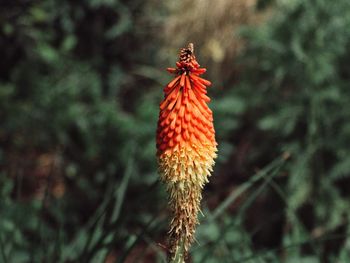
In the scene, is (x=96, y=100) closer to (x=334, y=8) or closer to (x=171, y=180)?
(x=334, y=8)

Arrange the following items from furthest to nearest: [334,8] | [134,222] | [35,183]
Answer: [35,183]
[134,222]
[334,8]

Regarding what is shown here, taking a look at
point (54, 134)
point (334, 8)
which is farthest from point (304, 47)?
point (54, 134)

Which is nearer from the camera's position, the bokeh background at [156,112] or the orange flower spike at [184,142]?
the orange flower spike at [184,142]

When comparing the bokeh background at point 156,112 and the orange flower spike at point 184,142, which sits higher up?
the bokeh background at point 156,112

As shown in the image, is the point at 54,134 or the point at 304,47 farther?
the point at 54,134
